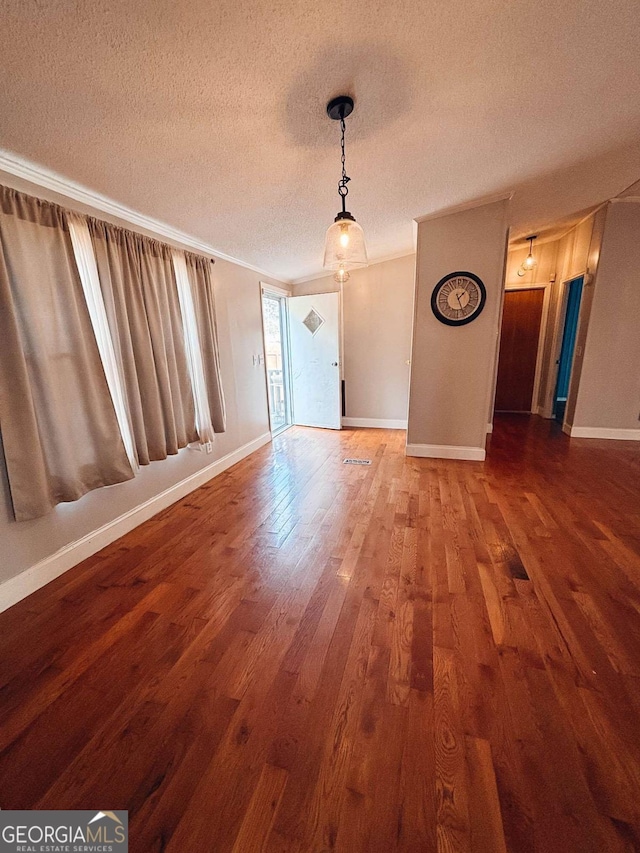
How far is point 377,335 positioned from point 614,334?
2947 mm

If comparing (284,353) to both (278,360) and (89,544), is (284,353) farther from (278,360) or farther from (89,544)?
(89,544)

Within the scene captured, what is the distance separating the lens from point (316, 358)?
4957 millimetres

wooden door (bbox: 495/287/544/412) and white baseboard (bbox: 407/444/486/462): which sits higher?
wooden door (bbox: 495/287/544/412)

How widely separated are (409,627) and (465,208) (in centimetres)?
367

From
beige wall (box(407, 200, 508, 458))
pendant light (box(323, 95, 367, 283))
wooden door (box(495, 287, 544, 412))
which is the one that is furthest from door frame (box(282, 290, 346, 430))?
wooden door (box(495, 287, 544, 412))

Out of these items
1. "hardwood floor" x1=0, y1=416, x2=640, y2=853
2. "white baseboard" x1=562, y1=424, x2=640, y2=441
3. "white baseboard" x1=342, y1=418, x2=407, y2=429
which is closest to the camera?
"hardwood floor" x1=0, y1=416, x2=640, y2=853

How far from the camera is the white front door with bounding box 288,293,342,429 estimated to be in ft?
15.5

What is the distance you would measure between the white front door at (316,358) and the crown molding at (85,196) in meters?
2.01

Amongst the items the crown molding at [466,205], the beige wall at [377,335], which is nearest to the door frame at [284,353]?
the beige wall at [377,335]

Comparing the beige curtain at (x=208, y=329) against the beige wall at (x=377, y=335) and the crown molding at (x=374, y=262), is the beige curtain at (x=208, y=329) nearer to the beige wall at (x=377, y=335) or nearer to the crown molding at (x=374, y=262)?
the crown molding at (x=374, y=262)

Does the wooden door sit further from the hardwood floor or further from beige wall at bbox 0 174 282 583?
beige wall at bbox 0 174 282 583

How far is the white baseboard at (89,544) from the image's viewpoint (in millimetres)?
1738

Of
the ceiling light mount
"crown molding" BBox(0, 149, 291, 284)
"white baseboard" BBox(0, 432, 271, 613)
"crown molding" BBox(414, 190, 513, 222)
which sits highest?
"crown molding" BBox(414, 190, 513, 222)

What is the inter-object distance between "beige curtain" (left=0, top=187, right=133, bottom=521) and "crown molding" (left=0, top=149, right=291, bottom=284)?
145 millimetres
